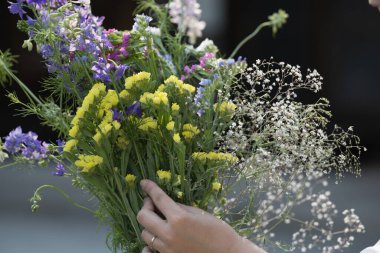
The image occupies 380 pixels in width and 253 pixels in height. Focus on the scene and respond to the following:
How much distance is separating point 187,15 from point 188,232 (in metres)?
0.52

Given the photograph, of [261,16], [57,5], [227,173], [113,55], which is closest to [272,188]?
[227,173]

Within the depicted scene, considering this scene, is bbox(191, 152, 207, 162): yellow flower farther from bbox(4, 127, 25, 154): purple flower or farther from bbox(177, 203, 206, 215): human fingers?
bbox(4, 127, 25, 154): purple flower

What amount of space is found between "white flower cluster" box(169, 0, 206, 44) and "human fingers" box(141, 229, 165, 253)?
0.45 metres

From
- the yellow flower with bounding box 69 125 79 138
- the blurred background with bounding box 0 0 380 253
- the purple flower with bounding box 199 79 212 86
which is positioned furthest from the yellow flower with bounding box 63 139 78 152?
the blurred background with bounding box 0 0 380 253

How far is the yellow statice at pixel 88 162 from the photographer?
1172mm

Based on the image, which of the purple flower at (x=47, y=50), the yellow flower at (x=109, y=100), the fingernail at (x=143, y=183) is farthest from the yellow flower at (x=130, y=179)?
the purple flower at (x=47, y=50)

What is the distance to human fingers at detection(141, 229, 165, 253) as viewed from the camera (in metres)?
1.17

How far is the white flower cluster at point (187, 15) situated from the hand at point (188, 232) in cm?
43

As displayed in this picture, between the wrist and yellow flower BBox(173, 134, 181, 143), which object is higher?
yellow flower BBox(173, 134, 181, 143)

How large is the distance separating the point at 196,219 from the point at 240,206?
9.1 inches

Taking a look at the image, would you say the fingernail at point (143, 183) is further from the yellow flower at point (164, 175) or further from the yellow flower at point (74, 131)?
the yellow flower at point (74, 131)

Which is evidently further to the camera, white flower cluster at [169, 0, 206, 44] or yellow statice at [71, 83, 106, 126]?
white flower cluster at [169, 0, 206, 44]

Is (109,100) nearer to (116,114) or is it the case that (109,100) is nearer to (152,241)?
(116,114)

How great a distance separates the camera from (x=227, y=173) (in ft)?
4.17
